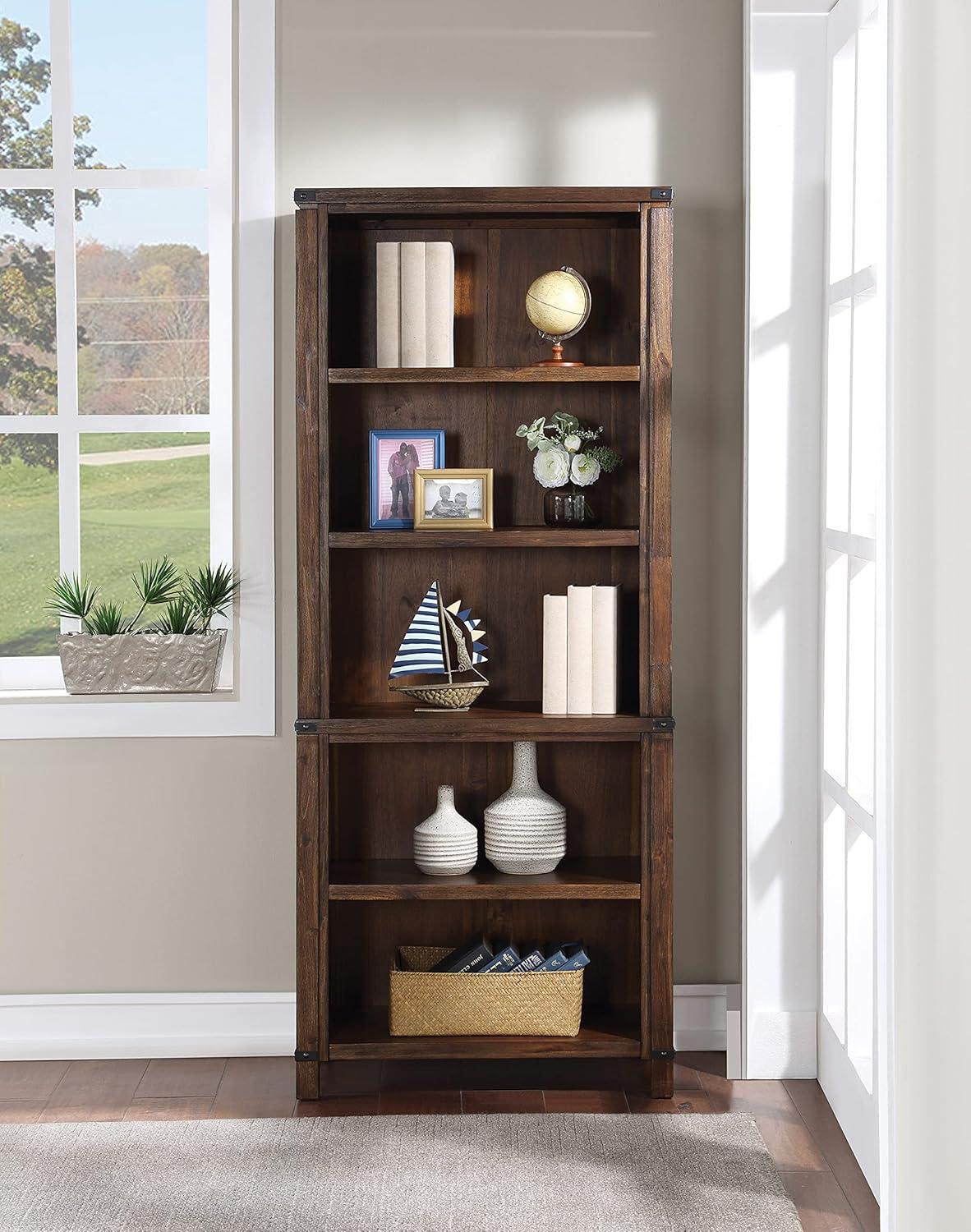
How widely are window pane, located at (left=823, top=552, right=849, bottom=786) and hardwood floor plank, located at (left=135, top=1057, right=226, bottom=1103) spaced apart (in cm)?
153

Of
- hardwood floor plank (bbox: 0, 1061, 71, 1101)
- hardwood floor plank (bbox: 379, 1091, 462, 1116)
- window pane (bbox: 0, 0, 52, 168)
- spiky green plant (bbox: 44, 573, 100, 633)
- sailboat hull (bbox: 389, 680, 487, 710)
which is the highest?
window pane (bbox: 0, 0, 52, 168)

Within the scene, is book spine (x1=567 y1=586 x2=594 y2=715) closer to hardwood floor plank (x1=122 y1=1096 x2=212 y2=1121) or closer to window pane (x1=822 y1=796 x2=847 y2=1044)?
window pane (x1=822 y1=796 x2=847 y2=1044)

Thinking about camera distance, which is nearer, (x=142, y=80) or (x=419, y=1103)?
(x=419, y=1103)

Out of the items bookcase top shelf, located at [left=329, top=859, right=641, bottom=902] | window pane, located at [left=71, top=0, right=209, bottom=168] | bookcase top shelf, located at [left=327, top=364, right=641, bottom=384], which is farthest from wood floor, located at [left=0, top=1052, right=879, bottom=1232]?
window pane, located at [left=71, top=0, right=209, bottom=168]

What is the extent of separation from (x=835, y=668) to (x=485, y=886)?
0.88 meters

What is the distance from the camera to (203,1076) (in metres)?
2.73

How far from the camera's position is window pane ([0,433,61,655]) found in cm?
291

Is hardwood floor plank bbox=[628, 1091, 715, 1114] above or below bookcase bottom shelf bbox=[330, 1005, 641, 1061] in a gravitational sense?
below

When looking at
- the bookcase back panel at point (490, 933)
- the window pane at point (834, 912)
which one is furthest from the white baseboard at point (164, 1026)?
the window pane at point (834, 912)

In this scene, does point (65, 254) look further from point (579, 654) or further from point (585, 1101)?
point (585, 1101)

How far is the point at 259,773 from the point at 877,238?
69.0 inches

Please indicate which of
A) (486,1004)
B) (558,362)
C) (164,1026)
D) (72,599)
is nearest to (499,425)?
(558,362)

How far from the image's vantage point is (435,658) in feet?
8.50

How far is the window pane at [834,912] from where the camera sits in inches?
102
